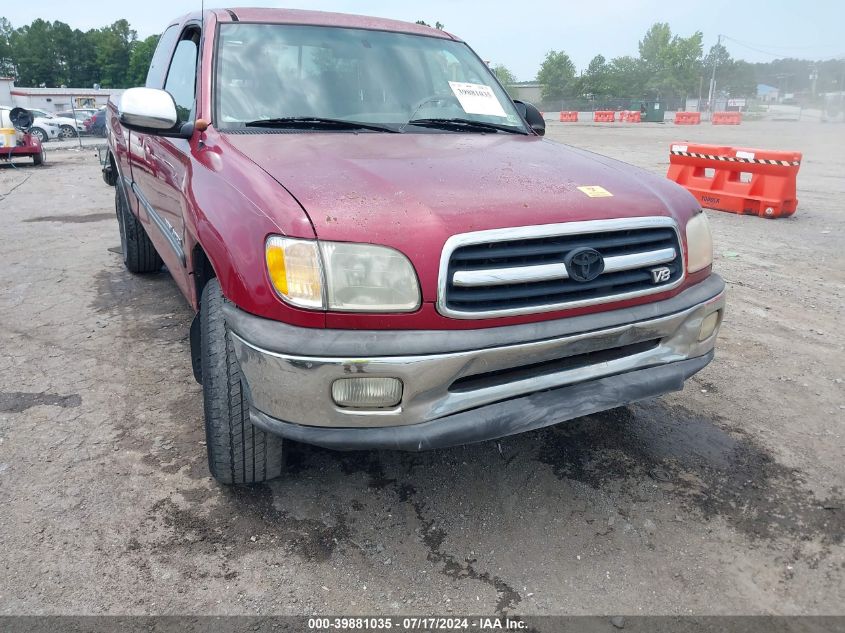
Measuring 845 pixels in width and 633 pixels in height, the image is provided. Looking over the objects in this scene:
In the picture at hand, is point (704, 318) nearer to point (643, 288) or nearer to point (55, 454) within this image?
point (643, 288)

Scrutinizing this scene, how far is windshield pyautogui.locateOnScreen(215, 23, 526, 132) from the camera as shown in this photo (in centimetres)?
308

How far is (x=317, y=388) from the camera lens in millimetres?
2066

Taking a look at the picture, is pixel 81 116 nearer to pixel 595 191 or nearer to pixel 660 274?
pixel 595 191

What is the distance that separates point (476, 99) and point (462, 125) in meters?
0.34

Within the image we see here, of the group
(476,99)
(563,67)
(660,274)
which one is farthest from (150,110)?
(563,67)

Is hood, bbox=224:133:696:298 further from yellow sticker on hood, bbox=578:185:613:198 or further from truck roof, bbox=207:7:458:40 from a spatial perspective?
truck roof, bbox=207:7:458:40

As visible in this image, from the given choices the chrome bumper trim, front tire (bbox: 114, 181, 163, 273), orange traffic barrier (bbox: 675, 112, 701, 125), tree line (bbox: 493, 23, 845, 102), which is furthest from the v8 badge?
tree line (bbox: 493, 23, 845, 102)

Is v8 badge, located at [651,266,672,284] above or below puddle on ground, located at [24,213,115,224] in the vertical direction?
above

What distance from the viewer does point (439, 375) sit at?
6.84ft

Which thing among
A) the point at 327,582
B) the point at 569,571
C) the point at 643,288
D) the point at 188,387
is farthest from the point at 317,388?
the point at 188,387

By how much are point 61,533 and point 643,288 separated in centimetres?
235

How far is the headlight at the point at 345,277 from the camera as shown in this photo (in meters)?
2.06

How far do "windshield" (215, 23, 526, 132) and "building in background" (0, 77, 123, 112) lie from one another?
57.8m

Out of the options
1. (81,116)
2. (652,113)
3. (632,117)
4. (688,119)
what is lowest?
(81,116)
